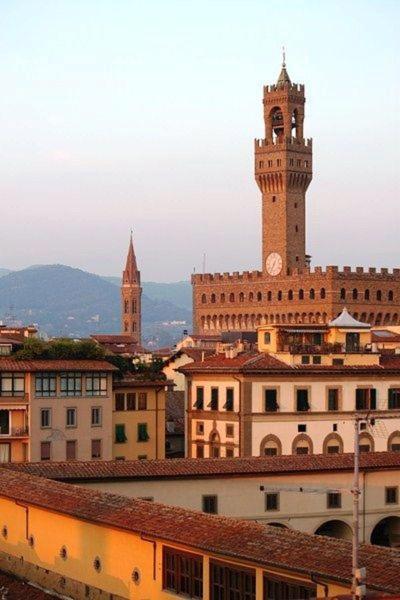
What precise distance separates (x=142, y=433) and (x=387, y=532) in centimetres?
1660

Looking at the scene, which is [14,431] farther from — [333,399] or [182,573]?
[182,573]

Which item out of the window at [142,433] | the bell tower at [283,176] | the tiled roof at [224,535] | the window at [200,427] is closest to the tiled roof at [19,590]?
the tiled roof at [224,535]

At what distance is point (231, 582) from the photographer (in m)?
33.7

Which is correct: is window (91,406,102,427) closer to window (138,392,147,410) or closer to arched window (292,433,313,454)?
window (138,392,147,410)

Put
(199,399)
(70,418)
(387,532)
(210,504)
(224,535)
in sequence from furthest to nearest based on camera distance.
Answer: (199,399) < (70,418) < (387,532) < (210,504) < (224,535)

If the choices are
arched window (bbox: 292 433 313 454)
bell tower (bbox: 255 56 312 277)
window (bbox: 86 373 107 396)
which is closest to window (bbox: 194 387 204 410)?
window (bbox: 86 373 107 396)

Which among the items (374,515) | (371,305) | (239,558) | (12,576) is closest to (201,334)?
(371,305)

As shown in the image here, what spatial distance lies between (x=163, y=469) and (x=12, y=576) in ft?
38.0

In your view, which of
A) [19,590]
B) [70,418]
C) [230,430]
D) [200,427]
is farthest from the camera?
[200,427]

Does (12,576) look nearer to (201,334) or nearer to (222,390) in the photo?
(222,390)

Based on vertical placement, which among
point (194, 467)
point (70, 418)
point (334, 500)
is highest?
point (70, 418)

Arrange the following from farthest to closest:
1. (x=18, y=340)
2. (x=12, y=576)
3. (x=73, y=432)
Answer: (x=18, y=340) → (x=73, y=432) → (x=12, y=576)

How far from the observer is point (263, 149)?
147m

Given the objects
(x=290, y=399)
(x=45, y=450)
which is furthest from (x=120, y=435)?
(x=290, y=399)
